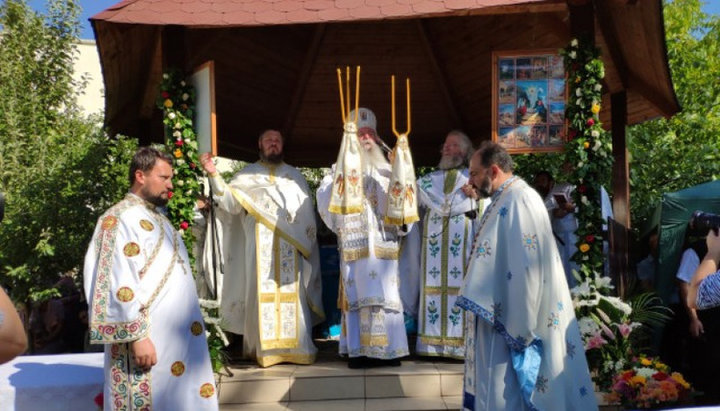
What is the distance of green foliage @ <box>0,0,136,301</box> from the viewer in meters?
12.3

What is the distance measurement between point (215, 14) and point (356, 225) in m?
2.33

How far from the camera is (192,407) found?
5.17 metres

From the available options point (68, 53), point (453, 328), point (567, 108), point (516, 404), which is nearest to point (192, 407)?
point (516, 404)

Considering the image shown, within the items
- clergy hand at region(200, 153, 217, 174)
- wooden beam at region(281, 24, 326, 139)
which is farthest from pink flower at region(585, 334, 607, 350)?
wooden beam at region(281, 24, 326, 139)

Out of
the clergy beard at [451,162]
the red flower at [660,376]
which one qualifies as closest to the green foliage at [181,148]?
the clergy beard at [451,162]

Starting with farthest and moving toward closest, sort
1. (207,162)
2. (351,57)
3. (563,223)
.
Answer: (351,57) → (563,223) → (207,162)

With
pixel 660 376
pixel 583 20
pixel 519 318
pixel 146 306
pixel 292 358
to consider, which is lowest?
pixel 292 358

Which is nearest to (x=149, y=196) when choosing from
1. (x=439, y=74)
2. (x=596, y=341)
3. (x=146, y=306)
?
(x=146, y=306)

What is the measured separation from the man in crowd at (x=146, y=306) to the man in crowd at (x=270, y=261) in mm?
2647

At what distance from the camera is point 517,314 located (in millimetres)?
5086

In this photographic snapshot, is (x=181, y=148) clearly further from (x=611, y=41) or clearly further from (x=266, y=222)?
(x=611, y=41)

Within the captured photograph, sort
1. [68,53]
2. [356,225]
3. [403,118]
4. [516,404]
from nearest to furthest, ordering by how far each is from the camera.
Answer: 1. [516,404]
2. [356,225]
3. [403,118]
4. [68,53]

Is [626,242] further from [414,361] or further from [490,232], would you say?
[490,232]

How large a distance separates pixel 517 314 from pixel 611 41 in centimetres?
459
